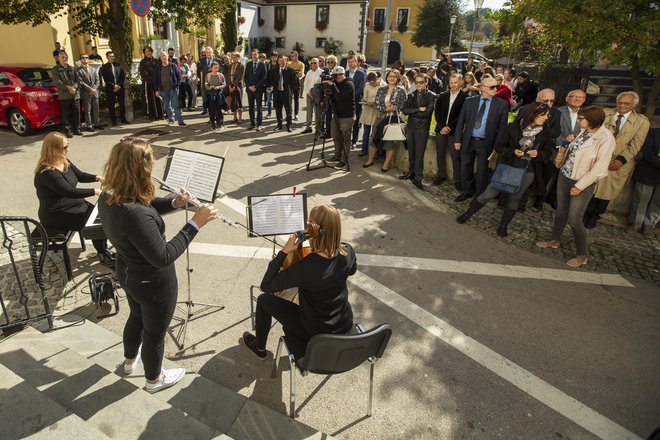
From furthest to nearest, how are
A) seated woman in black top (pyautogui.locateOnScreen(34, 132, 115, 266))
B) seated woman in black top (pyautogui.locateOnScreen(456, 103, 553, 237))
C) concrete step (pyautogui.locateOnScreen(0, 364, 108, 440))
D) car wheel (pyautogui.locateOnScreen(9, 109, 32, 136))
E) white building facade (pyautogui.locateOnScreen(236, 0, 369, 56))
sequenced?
white building facade (pyautogui.locateOnScreen(236, 0, 369, 56)) < car wheel (pyautogui.locateOnScreen(9, 109, 32, 136)) < seated woman in black top (pyautogui.locateOnScreen(456, 103, 553, 237)) < seated woman in black top (pyautogui.locateOnScreen(34, 132, 115, 266)) < concrete step (pyautogui.locateOnScreen(0, 364, 108, 440))

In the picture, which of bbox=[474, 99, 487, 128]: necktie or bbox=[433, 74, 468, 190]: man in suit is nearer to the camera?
bbox=[474, 99, 487, 128]: necktie

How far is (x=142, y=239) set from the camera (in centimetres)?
262

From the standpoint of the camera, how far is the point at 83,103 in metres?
10.6

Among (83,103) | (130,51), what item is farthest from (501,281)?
(130,51)

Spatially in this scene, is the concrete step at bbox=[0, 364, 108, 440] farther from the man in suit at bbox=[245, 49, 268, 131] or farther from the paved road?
the man in suit at bbox=[245, 49, 268, 131]

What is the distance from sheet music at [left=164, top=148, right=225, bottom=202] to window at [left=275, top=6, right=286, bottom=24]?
149 ft

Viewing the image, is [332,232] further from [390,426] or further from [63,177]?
[63,177]

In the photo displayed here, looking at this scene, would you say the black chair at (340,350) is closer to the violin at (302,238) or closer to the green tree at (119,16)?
the violin at (302,238)

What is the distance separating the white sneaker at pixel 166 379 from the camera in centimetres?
325

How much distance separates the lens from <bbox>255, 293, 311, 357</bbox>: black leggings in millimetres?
3199

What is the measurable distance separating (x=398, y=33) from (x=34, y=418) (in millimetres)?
51540

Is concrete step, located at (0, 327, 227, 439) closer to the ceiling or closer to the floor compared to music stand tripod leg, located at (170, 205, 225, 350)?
Answer: closer to the ceiling

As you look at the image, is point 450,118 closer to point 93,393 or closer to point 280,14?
point 93,393

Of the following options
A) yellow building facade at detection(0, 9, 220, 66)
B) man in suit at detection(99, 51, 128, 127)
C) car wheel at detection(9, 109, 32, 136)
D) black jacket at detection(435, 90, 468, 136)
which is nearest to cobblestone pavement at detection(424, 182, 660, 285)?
black jacket at detection(435, 90, 468, 136)
